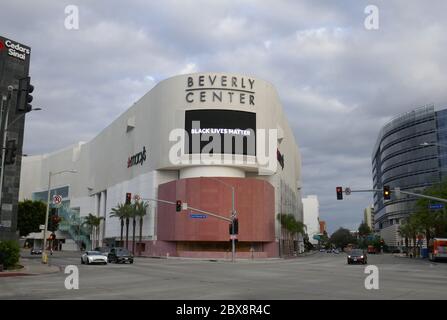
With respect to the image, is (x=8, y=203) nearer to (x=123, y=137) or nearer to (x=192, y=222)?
(x=192, y=222)

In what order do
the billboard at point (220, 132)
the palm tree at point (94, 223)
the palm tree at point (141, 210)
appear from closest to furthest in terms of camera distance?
the billboard at point (220, 132) → the palm tree at point (141, 210) → the palm tree at point (94, 223)

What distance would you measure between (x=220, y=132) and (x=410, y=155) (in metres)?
88.9

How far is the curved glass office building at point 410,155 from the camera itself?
134 m

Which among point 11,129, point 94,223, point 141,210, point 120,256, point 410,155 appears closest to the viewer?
point 120,256

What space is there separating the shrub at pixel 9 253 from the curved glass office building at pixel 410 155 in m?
113

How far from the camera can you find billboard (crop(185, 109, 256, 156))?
253 ft

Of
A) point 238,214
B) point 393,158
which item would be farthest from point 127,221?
point 393,158

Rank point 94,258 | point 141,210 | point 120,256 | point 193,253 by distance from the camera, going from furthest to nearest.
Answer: point 141,210 < point 193,253 < point 120,256 < point 94,258

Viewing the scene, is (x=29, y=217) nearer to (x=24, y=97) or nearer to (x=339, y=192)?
(x=339, y=192)

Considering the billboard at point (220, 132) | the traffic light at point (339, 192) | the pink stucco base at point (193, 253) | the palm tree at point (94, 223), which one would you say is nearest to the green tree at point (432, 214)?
the pink stucco base at point (193, 253)

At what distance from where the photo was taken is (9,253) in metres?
33.0

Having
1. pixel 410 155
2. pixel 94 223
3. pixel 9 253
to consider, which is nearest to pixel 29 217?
pixel 94 223

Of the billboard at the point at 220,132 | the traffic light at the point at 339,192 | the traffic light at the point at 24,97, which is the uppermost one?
the billboard at the point at 220,132

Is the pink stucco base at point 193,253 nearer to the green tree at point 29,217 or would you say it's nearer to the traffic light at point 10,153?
the green tree at point 29,217
